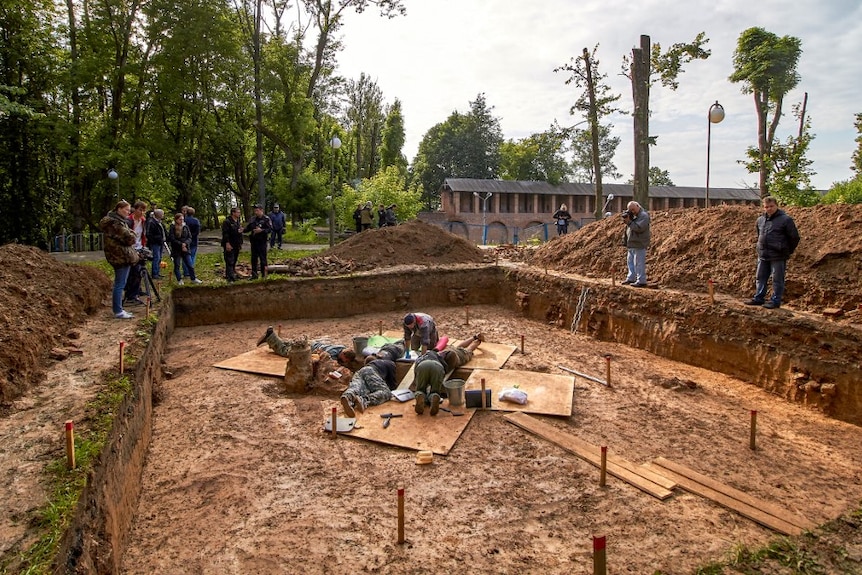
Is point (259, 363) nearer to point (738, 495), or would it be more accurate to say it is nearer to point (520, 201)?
point (738, 495)

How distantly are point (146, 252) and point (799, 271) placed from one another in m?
10.7

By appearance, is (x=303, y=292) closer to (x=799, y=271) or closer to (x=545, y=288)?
(x=545, y=288)

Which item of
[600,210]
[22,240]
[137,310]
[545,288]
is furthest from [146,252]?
[600,210]

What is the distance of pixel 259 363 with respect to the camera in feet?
26.9

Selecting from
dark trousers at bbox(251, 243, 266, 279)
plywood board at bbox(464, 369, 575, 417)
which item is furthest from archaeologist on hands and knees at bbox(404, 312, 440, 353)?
dark trousers at bbox(251, 243, 266, 279)

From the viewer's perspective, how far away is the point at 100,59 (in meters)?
19.5

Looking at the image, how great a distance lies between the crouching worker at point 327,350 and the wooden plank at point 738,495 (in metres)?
4.60

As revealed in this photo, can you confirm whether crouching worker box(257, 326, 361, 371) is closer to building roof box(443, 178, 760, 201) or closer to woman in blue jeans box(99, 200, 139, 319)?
woman in blue jeans box(99, 200, 139, 319)

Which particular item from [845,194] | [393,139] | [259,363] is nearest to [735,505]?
[259,363]

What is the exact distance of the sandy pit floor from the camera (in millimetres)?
3832

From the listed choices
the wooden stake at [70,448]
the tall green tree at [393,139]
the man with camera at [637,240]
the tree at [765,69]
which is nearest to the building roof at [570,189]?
the tall green tree at [393,139]

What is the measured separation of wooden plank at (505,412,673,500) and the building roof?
1074 inches

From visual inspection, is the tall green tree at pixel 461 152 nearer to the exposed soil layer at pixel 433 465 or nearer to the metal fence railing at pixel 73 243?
the metal fence railing at pixel 73 243

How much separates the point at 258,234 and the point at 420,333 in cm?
596
